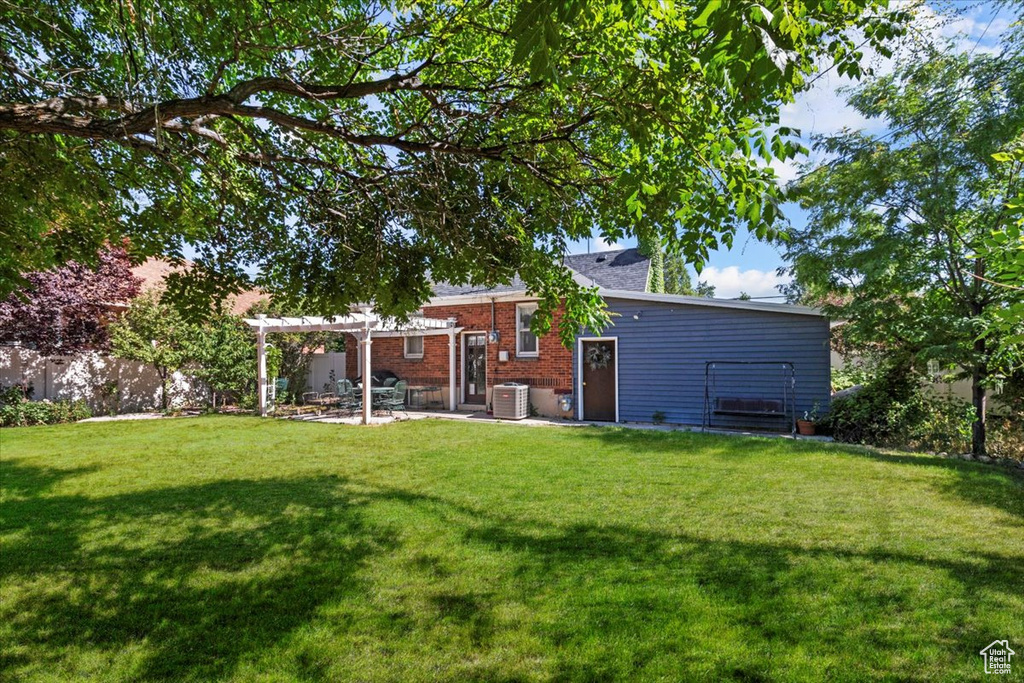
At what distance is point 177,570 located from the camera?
14.0 ft

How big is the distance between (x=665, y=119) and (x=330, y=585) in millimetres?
4048

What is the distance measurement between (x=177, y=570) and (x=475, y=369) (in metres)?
12.7

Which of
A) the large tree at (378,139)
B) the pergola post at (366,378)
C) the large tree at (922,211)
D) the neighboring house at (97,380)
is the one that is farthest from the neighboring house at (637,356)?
the neighboring house at (97,380)

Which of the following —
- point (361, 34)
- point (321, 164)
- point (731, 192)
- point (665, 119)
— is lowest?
point (731, 192)

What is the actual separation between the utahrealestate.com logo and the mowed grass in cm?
6

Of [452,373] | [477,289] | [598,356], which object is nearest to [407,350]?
[452,373]

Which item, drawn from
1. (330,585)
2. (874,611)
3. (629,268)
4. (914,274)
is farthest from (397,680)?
(629,268)

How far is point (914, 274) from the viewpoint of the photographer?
8.91 meters

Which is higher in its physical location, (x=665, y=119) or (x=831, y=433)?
(x=665, y=119)

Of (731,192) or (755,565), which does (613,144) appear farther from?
(755,565)

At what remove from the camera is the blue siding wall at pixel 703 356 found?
11656 millimetres

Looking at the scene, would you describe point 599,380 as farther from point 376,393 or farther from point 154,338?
point 154,338

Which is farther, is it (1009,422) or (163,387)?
(163,387)

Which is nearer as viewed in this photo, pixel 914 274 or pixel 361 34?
pixel 361 34
